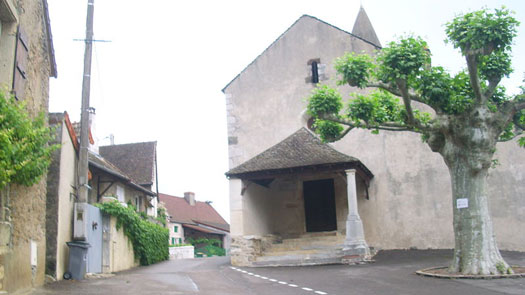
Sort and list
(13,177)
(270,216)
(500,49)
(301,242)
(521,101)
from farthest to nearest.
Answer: (270,216) < (301,242) < (521,101) < (500,49) < (13,177)

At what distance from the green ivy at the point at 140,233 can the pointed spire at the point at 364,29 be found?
13802mm

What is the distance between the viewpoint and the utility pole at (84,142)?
12.1 metres

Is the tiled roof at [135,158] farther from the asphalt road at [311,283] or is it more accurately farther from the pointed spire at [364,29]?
the asphalt road at [311,283]

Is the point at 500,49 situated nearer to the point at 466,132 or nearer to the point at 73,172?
the point at 466,132

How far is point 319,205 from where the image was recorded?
19.4 m

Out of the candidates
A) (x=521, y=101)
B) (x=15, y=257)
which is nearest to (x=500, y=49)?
(x=521, y=101)

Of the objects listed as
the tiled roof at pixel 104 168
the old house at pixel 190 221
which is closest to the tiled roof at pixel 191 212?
the old house at pixel 190 221

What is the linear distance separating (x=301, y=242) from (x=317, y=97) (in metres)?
6.71

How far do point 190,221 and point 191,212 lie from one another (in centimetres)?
479

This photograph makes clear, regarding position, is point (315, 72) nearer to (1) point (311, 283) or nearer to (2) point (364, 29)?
(2) point (364, 29)

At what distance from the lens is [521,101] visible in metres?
11.2

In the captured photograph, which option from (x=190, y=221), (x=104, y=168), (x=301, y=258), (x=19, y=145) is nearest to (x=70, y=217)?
(x=19, y=145)

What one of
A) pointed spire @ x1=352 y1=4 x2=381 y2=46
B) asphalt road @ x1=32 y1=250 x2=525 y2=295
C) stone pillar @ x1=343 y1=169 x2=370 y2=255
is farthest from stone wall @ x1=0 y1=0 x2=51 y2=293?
pointed spire @ x1=352 y1=4 x2=381 y2=46

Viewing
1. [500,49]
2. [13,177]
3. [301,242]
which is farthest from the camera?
[301,242]
